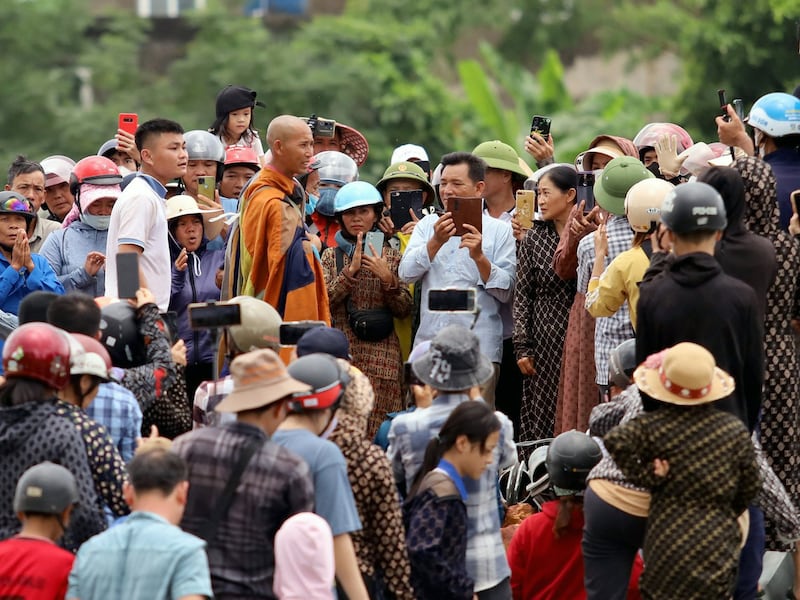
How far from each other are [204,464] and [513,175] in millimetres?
4851

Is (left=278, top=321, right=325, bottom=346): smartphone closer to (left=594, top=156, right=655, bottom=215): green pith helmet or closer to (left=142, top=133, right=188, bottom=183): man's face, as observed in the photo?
(left=142, top=133, right=188, bottom=183): man's face

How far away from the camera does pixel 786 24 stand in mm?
25500

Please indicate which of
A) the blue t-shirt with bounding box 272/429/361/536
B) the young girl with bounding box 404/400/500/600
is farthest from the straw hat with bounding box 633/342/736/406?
the blue t-shirt with bounding box 272/429/361/536

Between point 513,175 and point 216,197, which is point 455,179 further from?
point 216,197

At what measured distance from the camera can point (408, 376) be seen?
693 cm

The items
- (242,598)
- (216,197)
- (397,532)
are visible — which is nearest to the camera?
(242,598)

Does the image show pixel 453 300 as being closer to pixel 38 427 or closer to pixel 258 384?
pixel 258 384

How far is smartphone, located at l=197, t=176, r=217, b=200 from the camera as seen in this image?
9336 mm

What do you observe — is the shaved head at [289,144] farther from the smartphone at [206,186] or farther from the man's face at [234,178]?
the man's face at [234,178]

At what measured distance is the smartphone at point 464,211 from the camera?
8.78 metres

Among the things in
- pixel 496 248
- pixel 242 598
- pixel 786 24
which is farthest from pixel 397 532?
pixel 786 24

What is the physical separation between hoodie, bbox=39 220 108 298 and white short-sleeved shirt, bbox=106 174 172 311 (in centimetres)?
101

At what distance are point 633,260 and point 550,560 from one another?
166 centimetres

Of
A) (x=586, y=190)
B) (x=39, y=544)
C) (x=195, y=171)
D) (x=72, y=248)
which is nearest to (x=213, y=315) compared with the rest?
(x=39, y=544)
